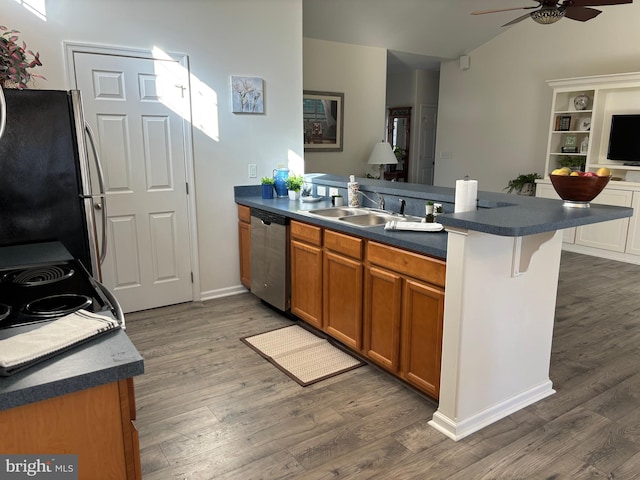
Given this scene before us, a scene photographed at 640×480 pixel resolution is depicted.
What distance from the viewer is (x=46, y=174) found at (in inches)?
90.0

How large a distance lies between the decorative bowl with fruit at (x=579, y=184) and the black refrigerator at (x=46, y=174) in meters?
2.29

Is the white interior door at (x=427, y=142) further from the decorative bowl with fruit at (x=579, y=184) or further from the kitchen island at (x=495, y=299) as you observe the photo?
the decorative bowl with fruit at (x=579, y=184)

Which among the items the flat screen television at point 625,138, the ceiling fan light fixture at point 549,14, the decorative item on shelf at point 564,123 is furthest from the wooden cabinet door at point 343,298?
the decorative item on shelf at point 564,123

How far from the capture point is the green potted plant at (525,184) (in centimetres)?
673

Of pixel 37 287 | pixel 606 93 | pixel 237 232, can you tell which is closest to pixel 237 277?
pixel 237 232

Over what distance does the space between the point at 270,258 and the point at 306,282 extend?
1.55 ft

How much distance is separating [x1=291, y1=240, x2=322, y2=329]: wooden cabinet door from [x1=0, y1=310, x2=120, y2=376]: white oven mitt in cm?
205

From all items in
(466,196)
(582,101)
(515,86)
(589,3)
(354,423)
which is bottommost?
(354,423)

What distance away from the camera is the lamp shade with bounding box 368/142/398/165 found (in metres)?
6.77

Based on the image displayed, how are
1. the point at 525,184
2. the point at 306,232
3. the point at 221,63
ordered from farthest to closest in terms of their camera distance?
1. the point at 525,184
2. the point at 221,63
3. the point at 306,232

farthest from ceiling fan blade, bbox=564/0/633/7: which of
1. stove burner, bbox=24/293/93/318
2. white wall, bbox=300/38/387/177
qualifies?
stove burner, bbox=24/293/93/318

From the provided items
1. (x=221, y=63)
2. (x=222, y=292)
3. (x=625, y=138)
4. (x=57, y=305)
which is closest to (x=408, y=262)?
(x=57, y=305)

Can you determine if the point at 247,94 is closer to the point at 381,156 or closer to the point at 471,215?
the point at 471,215

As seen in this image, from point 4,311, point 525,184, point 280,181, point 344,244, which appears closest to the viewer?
point 4,311
